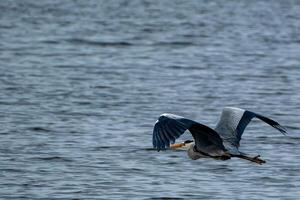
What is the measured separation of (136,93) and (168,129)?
358 inches

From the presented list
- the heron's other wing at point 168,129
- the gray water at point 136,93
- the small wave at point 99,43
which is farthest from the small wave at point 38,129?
the small wave at point 99,43

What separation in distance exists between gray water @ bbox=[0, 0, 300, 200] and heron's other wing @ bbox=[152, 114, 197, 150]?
53.7 inches

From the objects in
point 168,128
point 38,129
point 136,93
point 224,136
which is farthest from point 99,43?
point 168,128

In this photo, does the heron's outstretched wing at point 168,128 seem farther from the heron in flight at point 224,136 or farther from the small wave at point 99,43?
the small wave at point 99,43

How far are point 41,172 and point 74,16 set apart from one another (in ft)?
71.3

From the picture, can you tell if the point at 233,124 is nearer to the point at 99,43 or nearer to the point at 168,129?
the point at 168,129

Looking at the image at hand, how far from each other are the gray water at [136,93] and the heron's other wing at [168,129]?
1.36 m

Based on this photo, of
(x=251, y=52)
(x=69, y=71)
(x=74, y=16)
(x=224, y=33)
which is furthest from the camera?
(x=74, y=16)

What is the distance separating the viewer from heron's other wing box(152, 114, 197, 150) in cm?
1048

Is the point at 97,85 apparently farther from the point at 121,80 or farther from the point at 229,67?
the point at 229,67

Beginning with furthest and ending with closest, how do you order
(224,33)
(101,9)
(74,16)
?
(101,9)
(74,16)
(224,33)

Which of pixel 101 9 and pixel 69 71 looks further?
pixel 101 9

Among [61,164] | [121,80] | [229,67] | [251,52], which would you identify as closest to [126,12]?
[251,52]

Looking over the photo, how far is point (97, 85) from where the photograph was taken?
2056 cm
